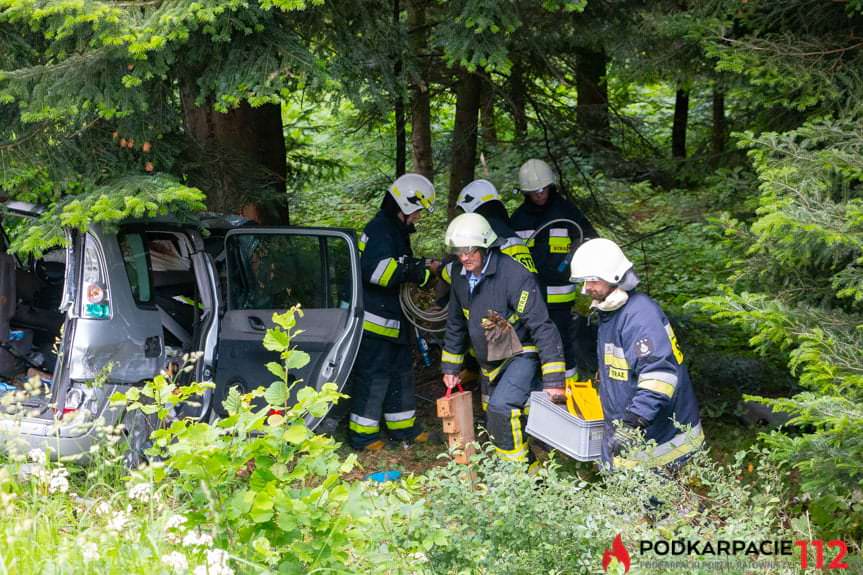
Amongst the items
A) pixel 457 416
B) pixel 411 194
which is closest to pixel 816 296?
pixel 457 416

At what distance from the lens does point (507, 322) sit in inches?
241

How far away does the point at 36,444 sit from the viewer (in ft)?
16.7

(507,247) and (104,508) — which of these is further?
(507,247)

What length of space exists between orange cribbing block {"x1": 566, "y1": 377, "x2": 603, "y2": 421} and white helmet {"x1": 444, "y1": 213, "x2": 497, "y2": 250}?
1.17 m

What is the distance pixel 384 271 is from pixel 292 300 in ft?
2.44

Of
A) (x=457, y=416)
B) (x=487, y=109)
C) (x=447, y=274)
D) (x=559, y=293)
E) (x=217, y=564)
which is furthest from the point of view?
(x=487, y=109)

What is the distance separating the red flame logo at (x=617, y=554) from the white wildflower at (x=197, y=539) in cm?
163

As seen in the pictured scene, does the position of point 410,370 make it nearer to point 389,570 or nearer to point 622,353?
point 622,353

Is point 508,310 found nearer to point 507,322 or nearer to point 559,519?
point 507,322

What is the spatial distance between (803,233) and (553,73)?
177 inches

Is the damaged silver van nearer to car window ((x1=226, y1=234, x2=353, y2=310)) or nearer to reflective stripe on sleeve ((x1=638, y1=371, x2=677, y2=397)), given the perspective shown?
car window ((x1=226, y1=234, x2=353, y2=310))

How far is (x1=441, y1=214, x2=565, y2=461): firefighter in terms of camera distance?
5977 millimetres

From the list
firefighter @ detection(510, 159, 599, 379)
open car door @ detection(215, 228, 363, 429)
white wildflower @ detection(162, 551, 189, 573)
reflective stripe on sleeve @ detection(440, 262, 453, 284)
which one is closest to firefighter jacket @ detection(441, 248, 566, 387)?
reflective stripe on sleeve @ detection(440, 262, 453, 284)

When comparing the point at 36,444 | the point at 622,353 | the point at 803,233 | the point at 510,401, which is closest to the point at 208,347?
the point at 36,444
